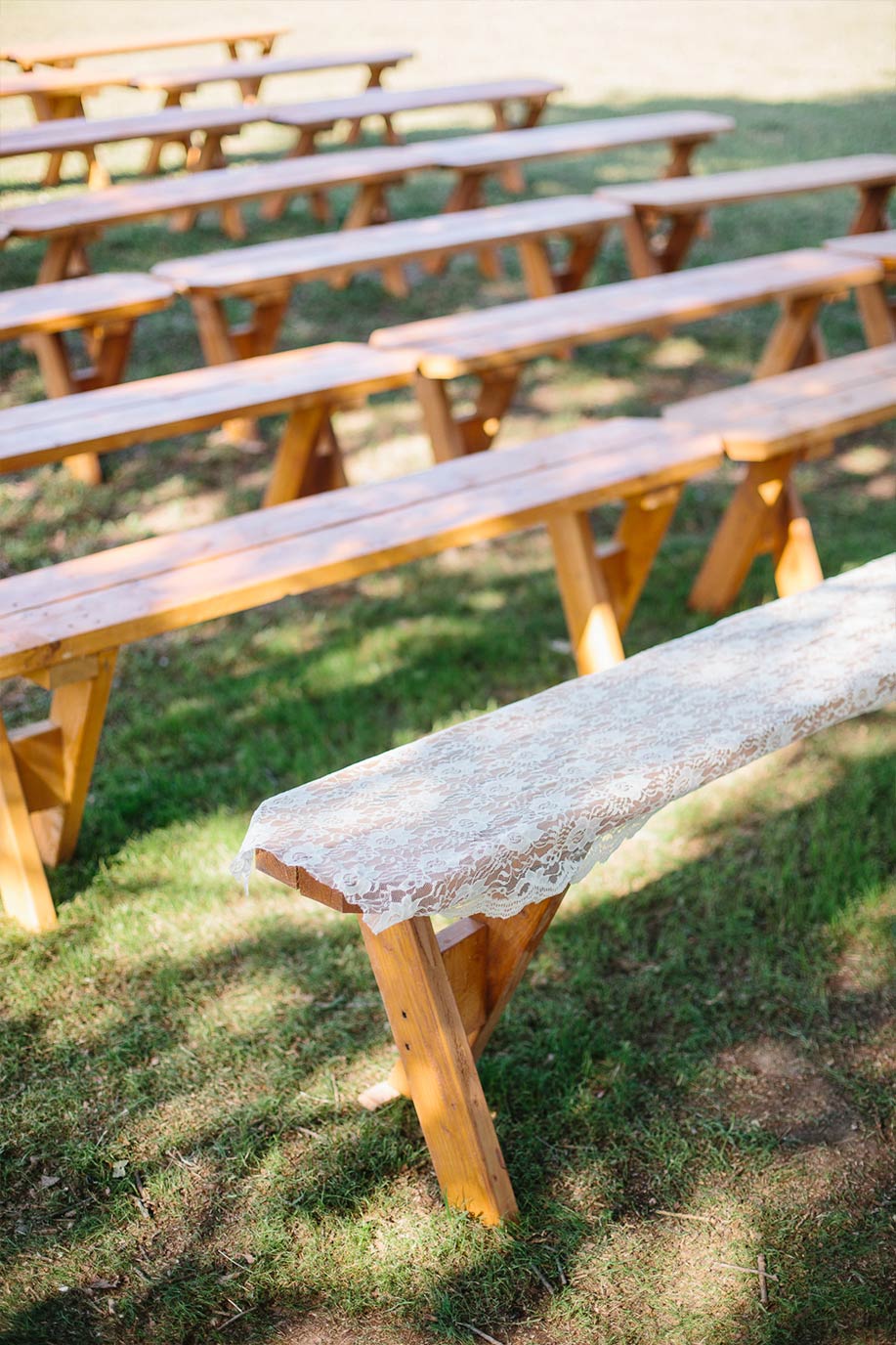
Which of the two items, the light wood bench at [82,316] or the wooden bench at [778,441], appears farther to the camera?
the light wood bench at [82,316]

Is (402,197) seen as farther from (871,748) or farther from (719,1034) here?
(719,1034)

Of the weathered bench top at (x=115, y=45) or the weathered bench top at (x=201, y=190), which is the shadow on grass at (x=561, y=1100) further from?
the weathered bench top at (x=115, y=45)

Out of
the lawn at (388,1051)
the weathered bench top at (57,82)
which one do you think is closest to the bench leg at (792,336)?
the lawn at (388,1051)

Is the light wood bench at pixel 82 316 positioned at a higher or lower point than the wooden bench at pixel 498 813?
higher

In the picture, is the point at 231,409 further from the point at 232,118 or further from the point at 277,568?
the point at 232,118

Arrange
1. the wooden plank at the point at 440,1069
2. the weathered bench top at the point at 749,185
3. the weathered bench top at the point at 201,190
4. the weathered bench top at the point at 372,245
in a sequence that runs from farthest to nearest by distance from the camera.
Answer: the weathered bench top at the point at 749,185, the weathered bench top at the point at 201,190, the weathered bench top at the point at 372,245, the wooden plank at the point at 440,1069

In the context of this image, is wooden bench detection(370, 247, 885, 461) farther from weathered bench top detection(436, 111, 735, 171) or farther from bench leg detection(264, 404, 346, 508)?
weathered bench top detection(436, 111, 735, 171)

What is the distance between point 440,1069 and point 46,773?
1.16 m

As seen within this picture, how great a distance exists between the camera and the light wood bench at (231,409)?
3143mm

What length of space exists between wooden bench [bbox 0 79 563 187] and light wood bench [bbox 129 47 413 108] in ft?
0.67

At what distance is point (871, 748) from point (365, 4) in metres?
13.0

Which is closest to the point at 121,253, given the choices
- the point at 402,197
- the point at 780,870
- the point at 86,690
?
the point at 402,197

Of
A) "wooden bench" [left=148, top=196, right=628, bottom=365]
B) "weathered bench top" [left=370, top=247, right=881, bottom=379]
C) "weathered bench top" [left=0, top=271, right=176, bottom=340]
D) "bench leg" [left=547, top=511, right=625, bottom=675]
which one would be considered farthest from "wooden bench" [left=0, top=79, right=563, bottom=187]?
"bench leg" [left=547, top=511, right=625, bottom=675]

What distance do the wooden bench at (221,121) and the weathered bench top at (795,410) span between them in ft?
12.0
